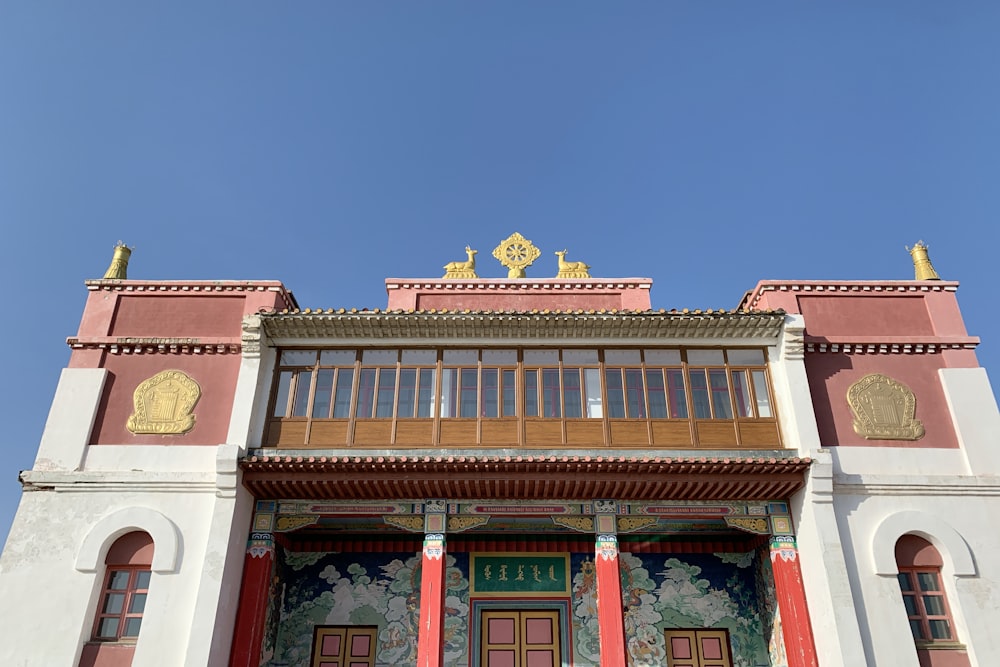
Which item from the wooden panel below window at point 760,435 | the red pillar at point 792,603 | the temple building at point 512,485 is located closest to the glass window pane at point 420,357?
the temple building at point 512,485

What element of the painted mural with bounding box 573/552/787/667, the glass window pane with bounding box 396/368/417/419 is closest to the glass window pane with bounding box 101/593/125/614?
the glass window pane with bounding box 396/368/417/419

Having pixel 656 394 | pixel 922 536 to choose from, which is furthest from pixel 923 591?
pixel 656 394

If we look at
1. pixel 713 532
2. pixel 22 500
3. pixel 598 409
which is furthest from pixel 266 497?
pixel 713 532

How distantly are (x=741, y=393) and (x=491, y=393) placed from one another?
475 cm

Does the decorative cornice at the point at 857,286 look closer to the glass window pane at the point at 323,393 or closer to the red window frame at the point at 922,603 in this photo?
the red window frame at the point at 922,603

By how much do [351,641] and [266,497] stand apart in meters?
3.55

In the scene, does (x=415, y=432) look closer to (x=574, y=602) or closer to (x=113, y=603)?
(x=574, y=602)

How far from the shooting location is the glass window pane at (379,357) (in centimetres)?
1517

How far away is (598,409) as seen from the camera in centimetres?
1472

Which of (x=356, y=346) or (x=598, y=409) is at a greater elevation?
(x=356, y=346)

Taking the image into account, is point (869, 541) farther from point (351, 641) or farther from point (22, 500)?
point (22, 500)

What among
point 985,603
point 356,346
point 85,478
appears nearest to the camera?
point 985,603

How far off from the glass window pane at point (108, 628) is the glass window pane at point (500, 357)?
774cm

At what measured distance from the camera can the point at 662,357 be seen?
15.2 metres
